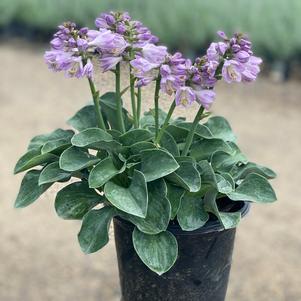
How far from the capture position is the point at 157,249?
1577 mm

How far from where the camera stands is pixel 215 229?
1.66 meters

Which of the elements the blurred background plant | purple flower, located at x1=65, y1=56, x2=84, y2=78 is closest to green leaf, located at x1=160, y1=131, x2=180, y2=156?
purple flower, located at x1=65, y1=56, x2=84, y2=78

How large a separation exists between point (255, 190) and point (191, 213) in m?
0.18

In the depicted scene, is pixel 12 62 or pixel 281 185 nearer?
pixel 281 185

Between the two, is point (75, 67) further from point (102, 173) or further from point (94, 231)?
point (94, 231)

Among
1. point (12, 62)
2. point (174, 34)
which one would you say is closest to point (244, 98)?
point (174, 34)

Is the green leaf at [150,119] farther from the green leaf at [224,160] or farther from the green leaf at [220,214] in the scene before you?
the green leaf at [220,214]

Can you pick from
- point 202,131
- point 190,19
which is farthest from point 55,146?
point 190,19

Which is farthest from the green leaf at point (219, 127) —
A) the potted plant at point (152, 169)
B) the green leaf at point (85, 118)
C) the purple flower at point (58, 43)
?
the purple flower at point (58, 43)

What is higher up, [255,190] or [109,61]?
[109,61]

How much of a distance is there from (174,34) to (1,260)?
386cm

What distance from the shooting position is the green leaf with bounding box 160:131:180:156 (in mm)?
1714

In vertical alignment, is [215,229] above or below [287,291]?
above

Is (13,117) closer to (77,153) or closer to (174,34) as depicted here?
(174,34)
